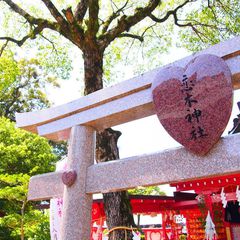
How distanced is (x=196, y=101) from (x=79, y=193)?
1746 mm

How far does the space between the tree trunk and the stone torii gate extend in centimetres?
180

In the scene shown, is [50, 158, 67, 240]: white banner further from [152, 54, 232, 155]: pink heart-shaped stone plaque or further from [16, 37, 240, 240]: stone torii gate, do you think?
[152, 54, 232, 155]: pink heart-shaped stone plaque

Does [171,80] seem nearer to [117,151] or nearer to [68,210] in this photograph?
[68,210]

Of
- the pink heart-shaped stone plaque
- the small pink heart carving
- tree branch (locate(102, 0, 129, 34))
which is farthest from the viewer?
tree branch (locate(102, 0, 129, 34))

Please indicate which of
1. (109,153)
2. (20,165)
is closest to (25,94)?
(20,165)

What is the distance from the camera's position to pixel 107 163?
3801 mm

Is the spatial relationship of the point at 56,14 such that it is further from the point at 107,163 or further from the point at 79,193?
the point at 79,193

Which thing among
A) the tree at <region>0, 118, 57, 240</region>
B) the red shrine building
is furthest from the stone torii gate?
the tree at <region>0, 118, 57, 240</region>

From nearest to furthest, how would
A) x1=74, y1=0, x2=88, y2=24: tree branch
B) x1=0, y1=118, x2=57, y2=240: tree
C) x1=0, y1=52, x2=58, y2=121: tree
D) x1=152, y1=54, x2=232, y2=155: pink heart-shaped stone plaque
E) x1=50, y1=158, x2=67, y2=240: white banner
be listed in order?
x1=152, y1=54, x2=232, y2=155: pink heart-shaped stone plaque → x1=50, y1=158, x2=67, y2=240: white banner → x1=74, y1=0, x2=88, y2=24: tree branch → x1=0, y1=118, x2=57, y2=240: tree → x1=0, y1=52, x2=58, y2=121: tree

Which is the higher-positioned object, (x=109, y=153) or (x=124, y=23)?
(x=124, y=23)

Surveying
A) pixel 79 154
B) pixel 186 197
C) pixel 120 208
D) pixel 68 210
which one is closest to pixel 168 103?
pixel 79 154

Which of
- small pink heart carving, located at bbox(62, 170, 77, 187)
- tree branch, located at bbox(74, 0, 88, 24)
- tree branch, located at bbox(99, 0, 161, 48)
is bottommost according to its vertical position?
small pink heart carving, located at bbox(62, 170, 77, 187)

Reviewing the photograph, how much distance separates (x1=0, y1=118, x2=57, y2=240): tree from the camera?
9938mm

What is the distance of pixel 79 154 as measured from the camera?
4000mm
